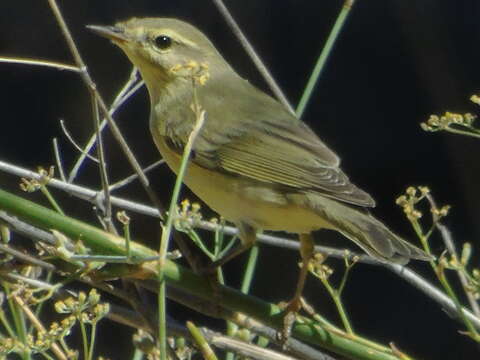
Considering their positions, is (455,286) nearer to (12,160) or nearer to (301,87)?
(301,87)

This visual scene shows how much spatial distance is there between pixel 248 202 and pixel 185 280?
41.1 inches

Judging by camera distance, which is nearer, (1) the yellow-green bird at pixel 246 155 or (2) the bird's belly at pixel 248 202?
(1) the yellow-green bird at pixel 246 155

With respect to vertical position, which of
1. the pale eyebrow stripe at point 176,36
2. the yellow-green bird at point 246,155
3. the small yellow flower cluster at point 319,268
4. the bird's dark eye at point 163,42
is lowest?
the small yellow flower cluster at point 319,268

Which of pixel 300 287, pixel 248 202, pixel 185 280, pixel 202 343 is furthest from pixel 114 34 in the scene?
pixel 202 343

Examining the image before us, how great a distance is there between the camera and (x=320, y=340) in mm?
1633

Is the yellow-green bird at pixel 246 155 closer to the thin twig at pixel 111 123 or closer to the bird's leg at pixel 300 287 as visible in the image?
the bird's leg at pixel 300 287

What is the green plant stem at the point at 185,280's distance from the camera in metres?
1.47

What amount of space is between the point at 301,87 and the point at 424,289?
11.1 ft

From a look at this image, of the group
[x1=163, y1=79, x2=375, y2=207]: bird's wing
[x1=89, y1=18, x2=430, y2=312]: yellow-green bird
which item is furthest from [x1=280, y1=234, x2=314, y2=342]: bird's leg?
[x1=163, y1=79, x2=375, y2=207]: bird's wing

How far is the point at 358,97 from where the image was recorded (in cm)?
518

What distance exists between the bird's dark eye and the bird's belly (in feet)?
1.33

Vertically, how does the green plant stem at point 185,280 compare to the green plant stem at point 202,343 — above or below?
above

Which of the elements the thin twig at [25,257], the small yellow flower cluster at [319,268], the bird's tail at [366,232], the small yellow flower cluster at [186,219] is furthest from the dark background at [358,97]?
the thin twig at [25,257]

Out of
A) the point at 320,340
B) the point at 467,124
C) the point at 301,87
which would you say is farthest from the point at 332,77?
the point at 320,340
